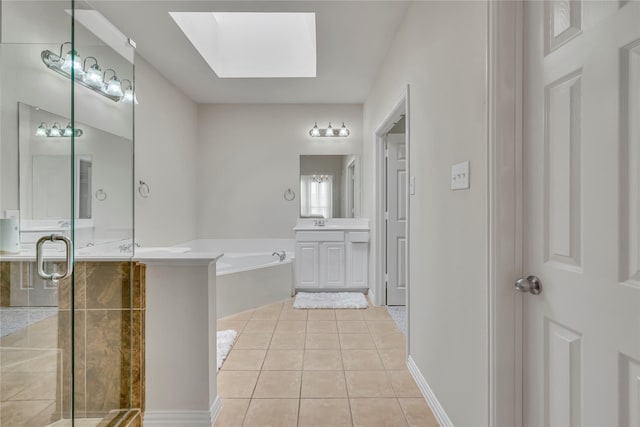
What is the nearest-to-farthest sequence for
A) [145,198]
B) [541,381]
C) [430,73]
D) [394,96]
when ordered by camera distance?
1. [541,381]
2. [430,73]
3. [394,96]
4. [145,198]

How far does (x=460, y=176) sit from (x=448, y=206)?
0.70 feet

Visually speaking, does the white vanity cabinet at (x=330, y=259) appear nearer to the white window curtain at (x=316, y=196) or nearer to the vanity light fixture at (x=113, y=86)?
the white window curtain at (x=316, y=196)

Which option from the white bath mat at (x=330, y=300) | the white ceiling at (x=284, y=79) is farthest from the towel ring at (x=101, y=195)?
the white bath mat at (x=330, y=300)

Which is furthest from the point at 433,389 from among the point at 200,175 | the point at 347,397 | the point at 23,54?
the point at 200,175

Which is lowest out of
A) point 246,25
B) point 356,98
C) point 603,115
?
point 603,115

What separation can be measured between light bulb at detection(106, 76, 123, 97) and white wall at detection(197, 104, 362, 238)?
2.95 m

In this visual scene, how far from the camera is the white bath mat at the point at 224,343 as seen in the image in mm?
2515

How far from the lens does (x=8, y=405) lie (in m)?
1.49

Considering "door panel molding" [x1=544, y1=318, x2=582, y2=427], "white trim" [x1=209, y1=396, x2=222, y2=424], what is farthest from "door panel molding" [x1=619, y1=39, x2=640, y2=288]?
"white trim" [x1=209, y1=396, x2=222, y2=424]

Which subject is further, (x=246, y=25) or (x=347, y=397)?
(x=246, y=25)

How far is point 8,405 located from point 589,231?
2.34 meters

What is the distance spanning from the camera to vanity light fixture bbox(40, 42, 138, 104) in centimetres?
173

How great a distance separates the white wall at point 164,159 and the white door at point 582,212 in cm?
322

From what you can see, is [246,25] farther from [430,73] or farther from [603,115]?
[603,115]
